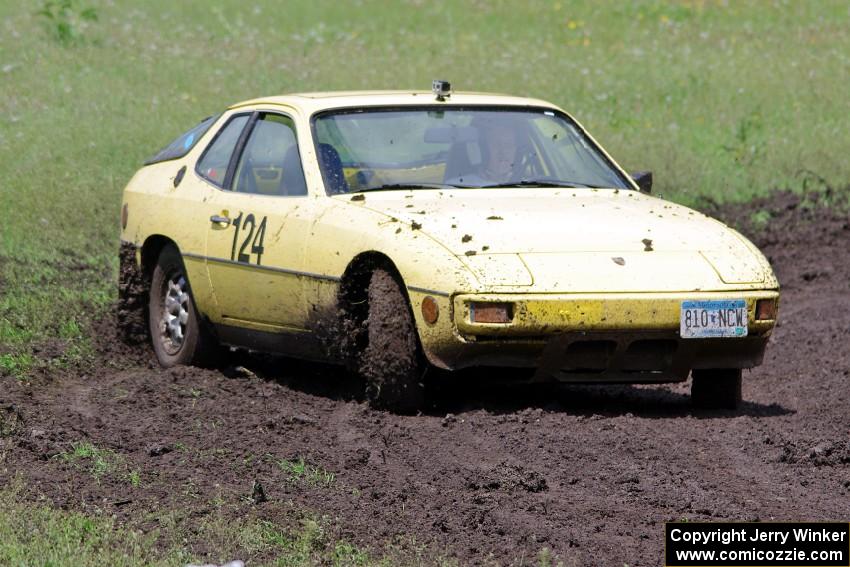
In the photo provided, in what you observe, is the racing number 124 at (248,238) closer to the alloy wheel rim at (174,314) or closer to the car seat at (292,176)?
the car seat at (292,176)

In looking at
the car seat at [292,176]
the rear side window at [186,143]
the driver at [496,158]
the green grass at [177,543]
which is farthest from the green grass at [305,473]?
the rear side window at [186,143]

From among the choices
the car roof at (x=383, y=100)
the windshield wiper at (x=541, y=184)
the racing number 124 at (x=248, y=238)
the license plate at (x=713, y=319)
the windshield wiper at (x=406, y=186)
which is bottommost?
the license plate at (x=713, y=319)

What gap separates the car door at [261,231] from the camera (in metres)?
9.02

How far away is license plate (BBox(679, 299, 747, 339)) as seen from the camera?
26.6 ft

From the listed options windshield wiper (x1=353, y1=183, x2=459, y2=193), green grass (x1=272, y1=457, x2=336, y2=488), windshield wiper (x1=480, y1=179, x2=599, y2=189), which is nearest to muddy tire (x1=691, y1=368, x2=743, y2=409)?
windshield wiper (x1=480, y1=179, x2=599, y2=189)

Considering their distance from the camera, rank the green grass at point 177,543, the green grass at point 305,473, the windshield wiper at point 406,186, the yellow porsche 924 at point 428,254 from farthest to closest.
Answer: the windshield wiper at point 406,186 → the yellow porsche 924 at point 428,254 → the green grass at point 305,473 → the green grass at point 177,543

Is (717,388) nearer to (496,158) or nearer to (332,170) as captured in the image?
(496,158)

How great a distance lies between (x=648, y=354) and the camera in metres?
8.24

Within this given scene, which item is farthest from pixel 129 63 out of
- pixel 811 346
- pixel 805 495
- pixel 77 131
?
pixel 805 495

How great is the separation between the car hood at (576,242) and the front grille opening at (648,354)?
12.3 inches

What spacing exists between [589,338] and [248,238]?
221cm

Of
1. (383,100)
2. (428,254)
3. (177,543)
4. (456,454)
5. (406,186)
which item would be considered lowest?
(456,454)

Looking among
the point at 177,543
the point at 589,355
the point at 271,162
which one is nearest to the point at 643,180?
the point at 589,355

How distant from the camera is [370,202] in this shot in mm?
8742
